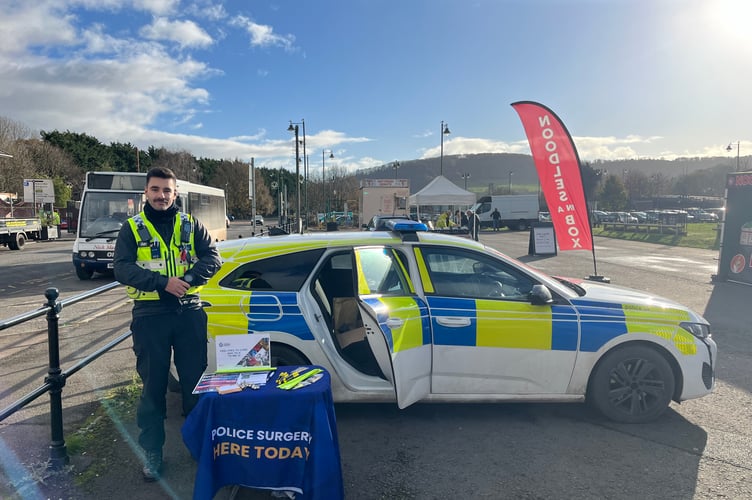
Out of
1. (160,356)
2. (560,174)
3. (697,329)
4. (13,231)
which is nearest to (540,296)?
(697,329)

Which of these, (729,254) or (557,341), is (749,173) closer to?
(729,254)

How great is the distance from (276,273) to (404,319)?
1.18m

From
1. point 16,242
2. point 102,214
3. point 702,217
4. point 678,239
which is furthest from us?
point 702,217

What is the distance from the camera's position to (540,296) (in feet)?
12.3

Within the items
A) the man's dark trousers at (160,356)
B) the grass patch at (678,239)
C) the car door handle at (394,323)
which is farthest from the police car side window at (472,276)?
the grass patch at (678,239)

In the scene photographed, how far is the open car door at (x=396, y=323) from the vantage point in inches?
135

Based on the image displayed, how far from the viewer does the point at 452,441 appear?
142 inches

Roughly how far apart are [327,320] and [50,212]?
36.4 metres

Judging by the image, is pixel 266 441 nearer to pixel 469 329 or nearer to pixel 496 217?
pixel 469 329

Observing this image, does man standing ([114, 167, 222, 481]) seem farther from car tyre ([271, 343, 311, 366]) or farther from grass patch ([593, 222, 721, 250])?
grass patch ([593, 222, 721, 250])

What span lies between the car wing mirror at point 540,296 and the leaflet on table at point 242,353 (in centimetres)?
218

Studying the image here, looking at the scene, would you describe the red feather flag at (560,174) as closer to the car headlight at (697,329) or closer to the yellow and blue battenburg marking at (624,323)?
the car headlight at (697,329)

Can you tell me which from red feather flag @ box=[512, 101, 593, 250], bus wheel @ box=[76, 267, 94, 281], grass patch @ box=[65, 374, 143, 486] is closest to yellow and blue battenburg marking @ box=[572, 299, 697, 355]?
grass patch @ box=[65, 374, 143, 486]

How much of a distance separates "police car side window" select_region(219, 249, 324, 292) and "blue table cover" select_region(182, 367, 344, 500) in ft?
4.84
